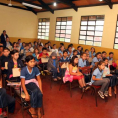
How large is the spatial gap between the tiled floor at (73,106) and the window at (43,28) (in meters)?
6.82

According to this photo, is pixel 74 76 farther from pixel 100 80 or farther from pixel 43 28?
pixel 43 28

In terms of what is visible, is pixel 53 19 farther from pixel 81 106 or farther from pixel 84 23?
pixel 81 106

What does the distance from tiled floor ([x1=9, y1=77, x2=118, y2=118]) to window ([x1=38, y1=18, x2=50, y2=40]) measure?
6821 millimetres

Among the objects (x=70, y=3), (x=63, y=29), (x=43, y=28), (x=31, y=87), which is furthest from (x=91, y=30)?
(x=31, y=87)

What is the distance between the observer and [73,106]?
2971 millimetres

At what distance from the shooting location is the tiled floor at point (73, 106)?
8.66 feet

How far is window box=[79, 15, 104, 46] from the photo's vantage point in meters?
6.89

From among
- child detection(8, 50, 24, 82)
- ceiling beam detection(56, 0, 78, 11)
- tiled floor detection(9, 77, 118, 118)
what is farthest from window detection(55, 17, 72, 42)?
child detection(8, 50, 24, 82)

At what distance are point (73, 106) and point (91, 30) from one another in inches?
205

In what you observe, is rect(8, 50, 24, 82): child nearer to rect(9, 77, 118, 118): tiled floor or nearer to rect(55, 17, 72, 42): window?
rect(9, 77, 118, 118): tiled floor

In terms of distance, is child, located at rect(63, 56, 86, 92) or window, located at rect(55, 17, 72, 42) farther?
window, located at rect(55, 17, 72, 42)

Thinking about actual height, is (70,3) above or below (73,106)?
above

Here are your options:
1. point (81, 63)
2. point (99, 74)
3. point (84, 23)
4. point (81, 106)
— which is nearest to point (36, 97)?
point (81, 106)

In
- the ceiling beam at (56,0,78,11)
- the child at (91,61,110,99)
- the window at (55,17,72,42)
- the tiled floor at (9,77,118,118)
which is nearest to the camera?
the tiled floor at (9,77,118,118)
